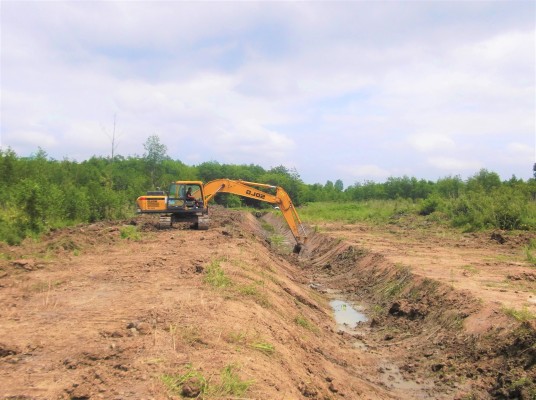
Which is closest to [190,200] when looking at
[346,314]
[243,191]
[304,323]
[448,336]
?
[243,191]

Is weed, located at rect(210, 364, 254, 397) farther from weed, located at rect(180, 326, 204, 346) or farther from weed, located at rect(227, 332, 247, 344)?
weed, located at rect(227, 332, 247, 344)

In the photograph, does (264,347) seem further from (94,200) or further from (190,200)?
(94,200)

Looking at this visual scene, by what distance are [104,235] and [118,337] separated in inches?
472

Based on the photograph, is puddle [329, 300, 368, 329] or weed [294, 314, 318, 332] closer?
weed [294, 314, 318, 332]

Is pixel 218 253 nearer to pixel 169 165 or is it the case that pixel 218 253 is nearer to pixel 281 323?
pixel 281 323

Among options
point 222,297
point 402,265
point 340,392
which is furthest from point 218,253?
point 340,392

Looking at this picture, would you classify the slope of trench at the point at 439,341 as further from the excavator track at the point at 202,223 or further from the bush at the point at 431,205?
the bush at the point at 431,205

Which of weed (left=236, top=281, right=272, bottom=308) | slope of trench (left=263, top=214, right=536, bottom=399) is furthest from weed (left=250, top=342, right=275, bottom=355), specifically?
slope of trench (left=263, top=214, right=536, bottom=399)

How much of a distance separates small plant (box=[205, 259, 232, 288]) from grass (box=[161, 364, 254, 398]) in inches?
166

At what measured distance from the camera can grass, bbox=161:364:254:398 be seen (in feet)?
14.9

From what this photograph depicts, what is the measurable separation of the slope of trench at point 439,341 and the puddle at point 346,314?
10.7 inches

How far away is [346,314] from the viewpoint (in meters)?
13.5

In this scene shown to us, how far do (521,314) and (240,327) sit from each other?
5395mm

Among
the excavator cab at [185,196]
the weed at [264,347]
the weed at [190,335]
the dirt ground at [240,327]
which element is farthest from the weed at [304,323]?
the excavator cab at [185,196]
